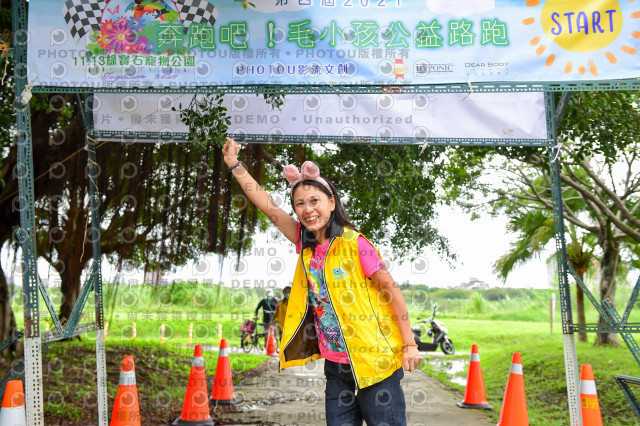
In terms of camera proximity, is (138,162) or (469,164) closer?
(138,162)

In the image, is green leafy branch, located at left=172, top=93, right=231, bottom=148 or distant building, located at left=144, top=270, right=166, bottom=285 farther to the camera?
distant building, located at left=144, top=270, right=166, bottom=285

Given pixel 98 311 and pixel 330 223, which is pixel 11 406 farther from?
pixel 330 223

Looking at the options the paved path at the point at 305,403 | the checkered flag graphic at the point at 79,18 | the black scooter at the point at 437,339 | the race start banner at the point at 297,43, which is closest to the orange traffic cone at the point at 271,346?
the paved path at the point at 305,403

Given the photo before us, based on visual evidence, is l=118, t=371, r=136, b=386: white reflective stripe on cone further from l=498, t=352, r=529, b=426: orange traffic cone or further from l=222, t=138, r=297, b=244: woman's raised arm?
l=498, t=352, r=529, b=426: orange traffic cone

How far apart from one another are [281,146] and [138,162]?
1818 millimetres

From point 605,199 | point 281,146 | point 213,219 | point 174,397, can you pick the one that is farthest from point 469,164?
point 174,397

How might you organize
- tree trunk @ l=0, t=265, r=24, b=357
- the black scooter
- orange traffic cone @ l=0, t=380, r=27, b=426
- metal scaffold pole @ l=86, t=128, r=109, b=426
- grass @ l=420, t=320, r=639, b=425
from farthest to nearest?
the black scooter, tree trunk @ l=0, t=265, r=24, b=357, grass @ l=420, t=320, r=639, b=425, metal scaffold pole @ l=86, t=128, r=109, b=426, orange traffic cone @ l=0, t=380, r=27, b=426

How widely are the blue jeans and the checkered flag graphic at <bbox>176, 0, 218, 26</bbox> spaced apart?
2.61 m

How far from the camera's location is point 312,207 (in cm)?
278

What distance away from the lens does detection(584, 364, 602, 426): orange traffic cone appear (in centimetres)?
414

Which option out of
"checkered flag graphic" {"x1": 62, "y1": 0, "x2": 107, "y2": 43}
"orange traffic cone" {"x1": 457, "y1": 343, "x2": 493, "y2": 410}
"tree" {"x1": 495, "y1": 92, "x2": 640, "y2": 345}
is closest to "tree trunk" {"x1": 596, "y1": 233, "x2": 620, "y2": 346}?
"tree" {"x1": 495, "y1": 92, "x2": 640, "y2": 345}

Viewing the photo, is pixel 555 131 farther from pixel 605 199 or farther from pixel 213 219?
pixel 605 199

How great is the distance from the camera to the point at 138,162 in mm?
7004

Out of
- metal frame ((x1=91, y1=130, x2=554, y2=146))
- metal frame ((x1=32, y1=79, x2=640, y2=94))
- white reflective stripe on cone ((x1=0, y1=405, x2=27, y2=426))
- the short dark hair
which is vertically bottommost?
white reflective stripe on cone ((x1=0, y1=405, x2=27, y2=426))
